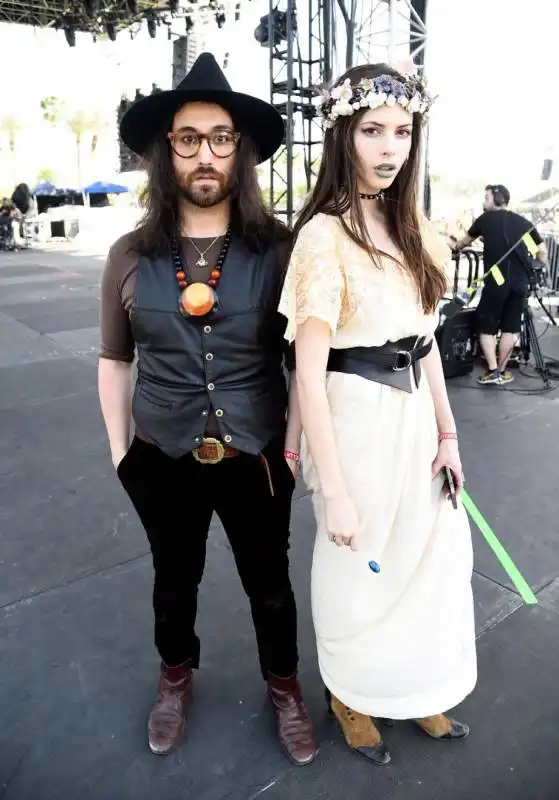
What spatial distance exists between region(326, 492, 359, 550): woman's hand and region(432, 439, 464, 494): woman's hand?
0.99ft

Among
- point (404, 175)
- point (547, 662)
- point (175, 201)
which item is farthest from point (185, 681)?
point (404, 175)

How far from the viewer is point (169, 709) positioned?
1.87m

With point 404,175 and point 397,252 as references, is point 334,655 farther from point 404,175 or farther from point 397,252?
point 404,175

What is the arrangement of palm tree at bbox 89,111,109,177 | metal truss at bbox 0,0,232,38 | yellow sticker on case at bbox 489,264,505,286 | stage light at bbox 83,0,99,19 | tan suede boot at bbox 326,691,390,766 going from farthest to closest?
palm tree at bbox 89,111,109,177 < metal truss at bbox 0,0,232,38 < stage light at bbox 83,0,99,19 < yellow sticker on case at bbox 489,264,505,286 < tan suede boot at bbox 326,691,390,766

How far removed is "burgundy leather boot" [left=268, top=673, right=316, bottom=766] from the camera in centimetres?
178

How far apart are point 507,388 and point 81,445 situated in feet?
11.1

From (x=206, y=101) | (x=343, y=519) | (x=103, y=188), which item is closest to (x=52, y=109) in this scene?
(x=103, y=188)

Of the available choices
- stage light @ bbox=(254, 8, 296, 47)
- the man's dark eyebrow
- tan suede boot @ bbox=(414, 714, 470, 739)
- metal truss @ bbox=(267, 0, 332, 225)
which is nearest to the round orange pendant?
the man's dark eyebrow

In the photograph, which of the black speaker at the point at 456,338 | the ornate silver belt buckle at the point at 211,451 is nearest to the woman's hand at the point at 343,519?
the ornate silver belt buckle at the point at 211,451

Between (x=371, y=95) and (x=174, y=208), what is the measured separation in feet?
1.79

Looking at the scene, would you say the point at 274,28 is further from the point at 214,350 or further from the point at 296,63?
the point at 214,350

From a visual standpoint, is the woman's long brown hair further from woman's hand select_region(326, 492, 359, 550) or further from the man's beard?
woman's hand select_region(326, 492, 359, 550)

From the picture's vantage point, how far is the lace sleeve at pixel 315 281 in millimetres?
1391

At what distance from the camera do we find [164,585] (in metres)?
1.80
